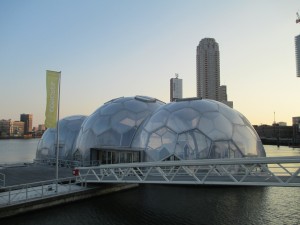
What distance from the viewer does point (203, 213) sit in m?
16.8

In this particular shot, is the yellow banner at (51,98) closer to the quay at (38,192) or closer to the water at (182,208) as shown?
the quay at (38,192)

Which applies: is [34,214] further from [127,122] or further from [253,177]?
[127,122]

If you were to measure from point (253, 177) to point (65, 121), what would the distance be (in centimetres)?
2665

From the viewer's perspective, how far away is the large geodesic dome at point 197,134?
80.0 feet

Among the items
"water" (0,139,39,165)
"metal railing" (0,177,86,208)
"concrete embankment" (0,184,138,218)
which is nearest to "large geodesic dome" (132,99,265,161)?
"concrete embankment" (0,184,138,218)

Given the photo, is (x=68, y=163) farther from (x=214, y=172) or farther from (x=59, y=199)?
(x=214, y=172)

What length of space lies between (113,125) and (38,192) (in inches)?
496

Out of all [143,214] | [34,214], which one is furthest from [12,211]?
[143,214]

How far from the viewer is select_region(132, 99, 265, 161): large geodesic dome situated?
24375mm

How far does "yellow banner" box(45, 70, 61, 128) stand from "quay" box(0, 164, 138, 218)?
4051 millimetres

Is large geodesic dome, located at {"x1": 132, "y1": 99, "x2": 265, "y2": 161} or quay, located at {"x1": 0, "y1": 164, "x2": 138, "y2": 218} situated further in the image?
large geodesic dome, located at {"x1": 132, "y1": 99, "x2": 265, "y2": 161}

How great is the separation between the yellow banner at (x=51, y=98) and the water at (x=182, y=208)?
6.00m

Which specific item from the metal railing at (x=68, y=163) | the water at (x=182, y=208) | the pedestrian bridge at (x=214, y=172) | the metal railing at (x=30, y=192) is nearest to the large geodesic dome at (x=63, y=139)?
the metal railing at (x=68, y=163)

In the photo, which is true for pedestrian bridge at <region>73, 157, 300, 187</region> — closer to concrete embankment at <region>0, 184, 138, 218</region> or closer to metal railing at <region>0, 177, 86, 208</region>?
concrete embankment at <region>0, 184, 138, 218</region>
